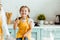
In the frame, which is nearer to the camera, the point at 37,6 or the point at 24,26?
the point at 24,26

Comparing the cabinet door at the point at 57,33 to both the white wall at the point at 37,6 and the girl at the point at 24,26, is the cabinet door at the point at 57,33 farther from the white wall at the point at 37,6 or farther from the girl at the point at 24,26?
the girl at the point at 24,26

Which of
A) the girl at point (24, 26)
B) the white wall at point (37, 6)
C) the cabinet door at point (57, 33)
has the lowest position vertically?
the cabinet door at point (57, 33)

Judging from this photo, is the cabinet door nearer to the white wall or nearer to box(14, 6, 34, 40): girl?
the white wall

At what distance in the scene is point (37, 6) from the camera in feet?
10.0

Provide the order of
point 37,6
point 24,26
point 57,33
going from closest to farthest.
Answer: point 24,26 → point 57,33 → point 37,6

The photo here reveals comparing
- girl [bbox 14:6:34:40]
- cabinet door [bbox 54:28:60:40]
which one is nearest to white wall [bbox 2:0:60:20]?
cabinet door [bbox 54:28:60:40]

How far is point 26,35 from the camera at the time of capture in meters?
1.49

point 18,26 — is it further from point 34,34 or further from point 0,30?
point 34,34

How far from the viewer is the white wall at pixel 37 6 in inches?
119

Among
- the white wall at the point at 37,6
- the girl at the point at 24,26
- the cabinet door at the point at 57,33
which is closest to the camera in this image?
the girl at the point at 24,26

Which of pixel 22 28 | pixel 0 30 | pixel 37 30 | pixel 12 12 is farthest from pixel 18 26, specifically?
pixel 12 12

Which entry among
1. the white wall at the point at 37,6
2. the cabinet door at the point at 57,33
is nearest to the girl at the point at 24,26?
the cabinet door at the point at 57,33

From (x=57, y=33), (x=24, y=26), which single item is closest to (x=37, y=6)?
(x=57, y=33)

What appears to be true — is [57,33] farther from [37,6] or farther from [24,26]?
[24,26]
